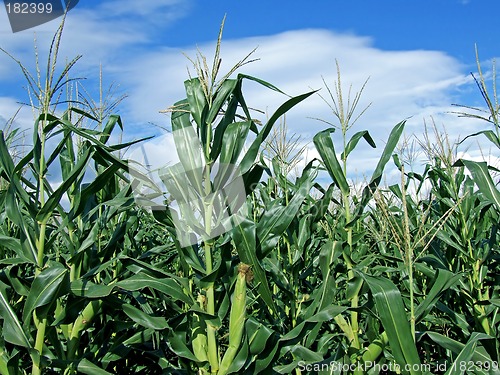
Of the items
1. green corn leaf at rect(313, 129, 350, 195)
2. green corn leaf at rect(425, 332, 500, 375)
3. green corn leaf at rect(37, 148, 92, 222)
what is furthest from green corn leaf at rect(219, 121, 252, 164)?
green corn leaf at rect(425, 332, 500, 375)

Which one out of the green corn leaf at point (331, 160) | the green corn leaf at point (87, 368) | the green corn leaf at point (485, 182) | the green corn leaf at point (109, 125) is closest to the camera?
the green corn leaf at point (87, 368)

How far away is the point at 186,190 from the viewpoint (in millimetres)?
2721

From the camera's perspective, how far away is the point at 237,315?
2.58m

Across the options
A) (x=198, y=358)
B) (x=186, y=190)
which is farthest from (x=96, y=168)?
(x=198, y=358)

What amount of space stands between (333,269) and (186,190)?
1.16 m

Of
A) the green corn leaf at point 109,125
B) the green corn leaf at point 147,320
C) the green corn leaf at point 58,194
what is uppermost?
the green corn leaf at point 109,125

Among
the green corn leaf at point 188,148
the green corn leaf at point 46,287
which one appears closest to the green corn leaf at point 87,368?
the green corn leaf at point 46,287

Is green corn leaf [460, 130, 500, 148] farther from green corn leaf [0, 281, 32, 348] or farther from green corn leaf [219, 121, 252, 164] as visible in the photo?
green corn leaf [0, 281, 32, 348]

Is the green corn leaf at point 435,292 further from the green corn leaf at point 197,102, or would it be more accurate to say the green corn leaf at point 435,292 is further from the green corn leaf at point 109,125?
the green corn leaf at point 109,125

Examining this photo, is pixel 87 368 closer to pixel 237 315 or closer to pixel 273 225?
pixel 237 315

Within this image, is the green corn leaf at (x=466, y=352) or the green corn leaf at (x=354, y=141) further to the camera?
the green corn leaf at (x=354, y=141)

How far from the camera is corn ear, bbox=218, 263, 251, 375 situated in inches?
102

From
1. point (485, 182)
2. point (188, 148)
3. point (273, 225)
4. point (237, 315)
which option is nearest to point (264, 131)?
point (188, 148)

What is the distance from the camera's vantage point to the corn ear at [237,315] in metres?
2.58
